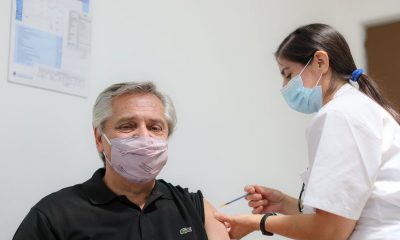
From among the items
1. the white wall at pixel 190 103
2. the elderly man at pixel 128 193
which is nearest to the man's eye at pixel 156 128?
the elderly man at pixel 128 193

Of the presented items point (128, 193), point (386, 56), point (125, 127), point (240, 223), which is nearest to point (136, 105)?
point (125, 127)

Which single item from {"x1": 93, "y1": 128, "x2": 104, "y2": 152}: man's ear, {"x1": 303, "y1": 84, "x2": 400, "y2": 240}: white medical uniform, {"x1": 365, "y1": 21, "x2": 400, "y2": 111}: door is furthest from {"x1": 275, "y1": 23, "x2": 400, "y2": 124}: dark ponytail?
{"x1": 365, "y1": 21, "x2": 400, "y2": 111}: door

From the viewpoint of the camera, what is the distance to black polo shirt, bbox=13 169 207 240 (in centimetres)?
148

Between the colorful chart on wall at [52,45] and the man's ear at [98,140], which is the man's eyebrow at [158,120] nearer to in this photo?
the man's ear at [98,140]

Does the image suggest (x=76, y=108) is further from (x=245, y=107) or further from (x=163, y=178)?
(x=245, y=107)

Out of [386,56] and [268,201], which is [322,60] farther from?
[386,56]

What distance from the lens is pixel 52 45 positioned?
5.82ft

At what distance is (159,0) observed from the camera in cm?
225

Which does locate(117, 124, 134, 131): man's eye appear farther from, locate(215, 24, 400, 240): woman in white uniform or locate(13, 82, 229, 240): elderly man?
locate(215, 24, 400, 240): woman in white uniform

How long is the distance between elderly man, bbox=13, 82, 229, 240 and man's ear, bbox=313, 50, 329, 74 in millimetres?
579

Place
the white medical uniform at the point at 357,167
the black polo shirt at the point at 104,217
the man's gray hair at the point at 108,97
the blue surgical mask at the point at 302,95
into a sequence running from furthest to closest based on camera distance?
the man's gray hair at the point at 108,97 < the blue surgical mask at the point at 302,95 < the black polo shirt at the point at 104,217 < the white medical uniform at the point at 357,167

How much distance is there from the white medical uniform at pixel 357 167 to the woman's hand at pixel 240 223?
226mm

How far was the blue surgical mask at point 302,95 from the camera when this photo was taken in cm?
160

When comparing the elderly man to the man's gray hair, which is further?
the man's gray hair
